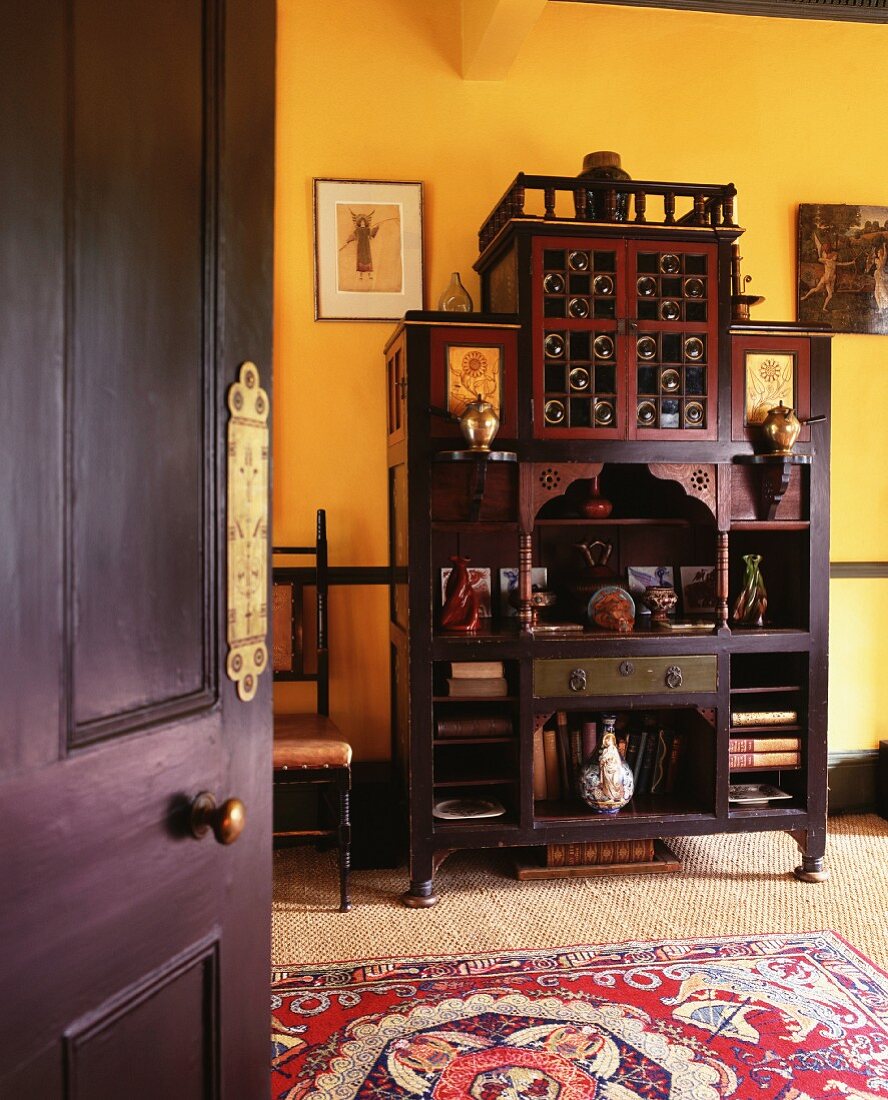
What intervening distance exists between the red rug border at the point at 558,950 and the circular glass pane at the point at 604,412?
1.73m

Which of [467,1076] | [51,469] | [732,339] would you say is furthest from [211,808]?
[732,339]

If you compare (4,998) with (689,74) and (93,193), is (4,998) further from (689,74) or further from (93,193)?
(689,74)

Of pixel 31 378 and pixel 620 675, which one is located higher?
pixel 31 378

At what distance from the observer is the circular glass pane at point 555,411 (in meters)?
3.38

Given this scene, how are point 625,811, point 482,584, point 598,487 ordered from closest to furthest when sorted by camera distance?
point 625,811, point 598,487, point 482,584

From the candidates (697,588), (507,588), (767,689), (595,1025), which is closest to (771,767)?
(767,689)

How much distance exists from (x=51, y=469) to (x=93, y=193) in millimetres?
269

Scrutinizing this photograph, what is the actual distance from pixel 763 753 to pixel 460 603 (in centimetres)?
127

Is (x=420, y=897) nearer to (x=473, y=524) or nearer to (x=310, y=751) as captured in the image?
(x=310, y=751)

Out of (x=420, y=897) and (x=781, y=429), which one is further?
(x=781, y=429)

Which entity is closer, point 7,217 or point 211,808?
point 7,217

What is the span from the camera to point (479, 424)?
10.4ft

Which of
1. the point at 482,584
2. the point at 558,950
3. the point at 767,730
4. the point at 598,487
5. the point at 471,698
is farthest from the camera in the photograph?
the point at 482,584

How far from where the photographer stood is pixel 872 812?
430 cm
